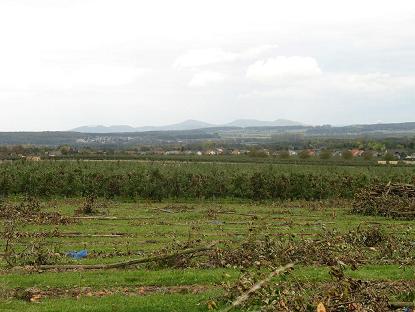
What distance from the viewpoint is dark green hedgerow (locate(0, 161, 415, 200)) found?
39875mm

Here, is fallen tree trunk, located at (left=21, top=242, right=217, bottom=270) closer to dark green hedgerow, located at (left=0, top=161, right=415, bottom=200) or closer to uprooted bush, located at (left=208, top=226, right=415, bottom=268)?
uprooted bush, located at (left=208, top=226, right=415, bottom=268)

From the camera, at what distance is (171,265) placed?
49.2 feet

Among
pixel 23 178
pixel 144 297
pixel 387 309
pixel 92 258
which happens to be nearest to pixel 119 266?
pixel 92 258

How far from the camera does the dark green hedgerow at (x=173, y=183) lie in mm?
39875

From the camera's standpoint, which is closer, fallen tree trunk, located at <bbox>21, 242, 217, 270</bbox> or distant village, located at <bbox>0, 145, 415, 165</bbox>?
fallen tree trunk, located at <bbox>21, 242, 217, 270</bbox>

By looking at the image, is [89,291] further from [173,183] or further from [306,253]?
[173,183]

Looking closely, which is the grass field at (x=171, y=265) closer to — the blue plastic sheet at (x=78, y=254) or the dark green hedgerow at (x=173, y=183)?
the blue plastic sheet at (x=78, y=254)

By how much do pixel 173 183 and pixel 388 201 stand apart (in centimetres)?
1623

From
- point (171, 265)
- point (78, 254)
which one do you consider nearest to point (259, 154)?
point (78, 254)

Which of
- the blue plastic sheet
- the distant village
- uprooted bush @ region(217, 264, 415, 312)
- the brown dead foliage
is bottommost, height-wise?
the distant village

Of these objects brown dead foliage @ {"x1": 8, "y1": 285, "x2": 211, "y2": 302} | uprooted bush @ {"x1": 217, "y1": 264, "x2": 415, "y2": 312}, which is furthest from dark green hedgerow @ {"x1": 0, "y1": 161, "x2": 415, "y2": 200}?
uprooted bush @ {"x1": 217, "y1": 264, "x2": 415, "y2": 312}

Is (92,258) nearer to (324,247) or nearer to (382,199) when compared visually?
(324,247)

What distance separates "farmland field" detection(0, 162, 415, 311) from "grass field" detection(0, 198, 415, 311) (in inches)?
1.7

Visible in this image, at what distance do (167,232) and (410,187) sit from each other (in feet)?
54.7
